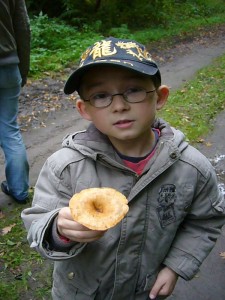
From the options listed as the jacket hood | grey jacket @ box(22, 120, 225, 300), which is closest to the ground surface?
grey jacket @ box(22, 120, 225, 300)

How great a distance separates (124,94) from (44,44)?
10.1 meters

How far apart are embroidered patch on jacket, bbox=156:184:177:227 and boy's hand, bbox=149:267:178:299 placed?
0.32m

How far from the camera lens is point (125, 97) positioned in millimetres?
1767

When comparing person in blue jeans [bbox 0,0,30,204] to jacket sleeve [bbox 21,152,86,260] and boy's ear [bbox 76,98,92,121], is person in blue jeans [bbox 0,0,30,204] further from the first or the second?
jacket sleeve [bbox 21,152,86,260]

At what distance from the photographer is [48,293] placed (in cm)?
317

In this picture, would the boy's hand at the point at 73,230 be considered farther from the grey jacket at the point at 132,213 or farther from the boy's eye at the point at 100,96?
the boy's eye at the point at 100,96

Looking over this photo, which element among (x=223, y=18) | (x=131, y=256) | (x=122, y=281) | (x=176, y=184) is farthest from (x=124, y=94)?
(x=223, y=18)

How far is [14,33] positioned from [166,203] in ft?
8.82

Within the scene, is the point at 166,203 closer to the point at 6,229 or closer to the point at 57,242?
the point at 57,242

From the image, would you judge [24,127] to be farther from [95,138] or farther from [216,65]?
[216,65]

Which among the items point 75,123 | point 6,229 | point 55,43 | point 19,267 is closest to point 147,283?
point 19,267

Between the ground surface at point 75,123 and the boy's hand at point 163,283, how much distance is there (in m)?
1.22

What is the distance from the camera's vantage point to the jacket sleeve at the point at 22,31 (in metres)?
3.68

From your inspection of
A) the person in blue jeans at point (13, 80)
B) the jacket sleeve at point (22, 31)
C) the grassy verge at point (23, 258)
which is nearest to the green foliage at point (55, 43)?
the grassy verge at point (23, 258)
